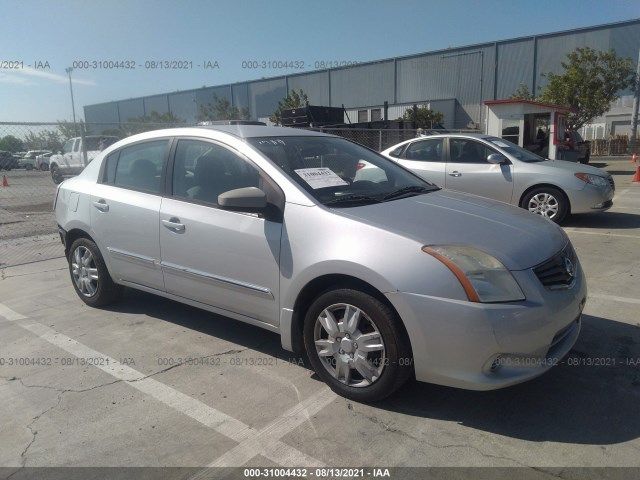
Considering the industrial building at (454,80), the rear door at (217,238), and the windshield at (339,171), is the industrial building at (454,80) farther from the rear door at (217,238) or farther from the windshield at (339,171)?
the rear door at (217,238)

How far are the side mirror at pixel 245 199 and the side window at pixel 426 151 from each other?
644 centimetres

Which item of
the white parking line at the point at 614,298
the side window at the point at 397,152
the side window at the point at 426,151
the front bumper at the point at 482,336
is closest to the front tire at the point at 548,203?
the side window at the point at 426,151

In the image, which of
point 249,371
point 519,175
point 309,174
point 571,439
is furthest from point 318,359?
point 519,175

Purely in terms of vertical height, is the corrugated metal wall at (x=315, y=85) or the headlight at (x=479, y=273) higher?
the corrugated metal wall at (x=315, y=85)

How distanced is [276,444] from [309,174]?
5.77 ft

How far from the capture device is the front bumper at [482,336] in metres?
2.64

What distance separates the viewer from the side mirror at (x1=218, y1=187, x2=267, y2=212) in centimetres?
324

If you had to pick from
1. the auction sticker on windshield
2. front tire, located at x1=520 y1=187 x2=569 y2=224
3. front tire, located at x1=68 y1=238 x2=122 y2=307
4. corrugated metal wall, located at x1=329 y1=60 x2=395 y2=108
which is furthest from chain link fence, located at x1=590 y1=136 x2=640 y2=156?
front tire, located at x1=68 y1=238 x2=122 y2=307

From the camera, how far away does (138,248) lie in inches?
166

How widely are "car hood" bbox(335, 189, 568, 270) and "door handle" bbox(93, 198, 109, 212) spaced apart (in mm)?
2408

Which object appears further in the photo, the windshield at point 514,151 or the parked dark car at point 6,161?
the parked dark car at point 6,161

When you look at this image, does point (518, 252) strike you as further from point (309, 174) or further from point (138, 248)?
point (138, 248)

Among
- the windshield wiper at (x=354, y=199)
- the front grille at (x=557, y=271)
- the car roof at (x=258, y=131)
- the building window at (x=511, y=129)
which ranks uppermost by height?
the building window at (x=511, y=129)

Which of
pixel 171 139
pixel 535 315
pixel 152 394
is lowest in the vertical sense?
pixel 152 394
